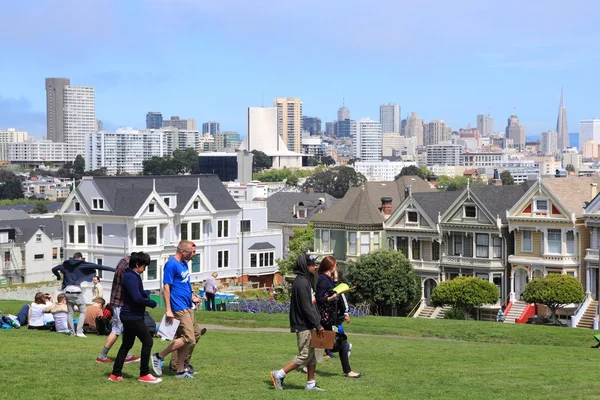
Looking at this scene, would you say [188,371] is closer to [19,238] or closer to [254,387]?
[254,387]

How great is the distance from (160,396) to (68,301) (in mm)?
9127

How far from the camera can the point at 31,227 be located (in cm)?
9062

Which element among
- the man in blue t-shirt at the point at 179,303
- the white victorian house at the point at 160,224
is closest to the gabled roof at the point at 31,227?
the white victorian house at the point at 160,224

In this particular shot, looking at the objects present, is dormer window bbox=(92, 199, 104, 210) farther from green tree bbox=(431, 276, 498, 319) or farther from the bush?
the bush

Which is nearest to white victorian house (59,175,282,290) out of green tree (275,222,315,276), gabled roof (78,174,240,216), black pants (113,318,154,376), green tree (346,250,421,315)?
gabled roof (78,174,240,216)

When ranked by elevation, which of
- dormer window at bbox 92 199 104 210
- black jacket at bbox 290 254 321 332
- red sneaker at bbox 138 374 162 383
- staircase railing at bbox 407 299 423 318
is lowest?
staircase railing at bbox 407 299 423 318

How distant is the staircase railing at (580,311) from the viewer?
50094mm

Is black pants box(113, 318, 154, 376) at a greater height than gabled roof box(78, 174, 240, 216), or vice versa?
gabled roof box(78, 174, 240, 216)

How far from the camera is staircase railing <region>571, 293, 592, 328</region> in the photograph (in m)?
50.1

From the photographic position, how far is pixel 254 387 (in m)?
19.9

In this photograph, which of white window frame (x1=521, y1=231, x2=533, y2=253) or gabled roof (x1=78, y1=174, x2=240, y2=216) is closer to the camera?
white window frame (x1=521, y1=231, x2=533, y2=253)

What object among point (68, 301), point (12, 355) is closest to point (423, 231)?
point (68, 301)

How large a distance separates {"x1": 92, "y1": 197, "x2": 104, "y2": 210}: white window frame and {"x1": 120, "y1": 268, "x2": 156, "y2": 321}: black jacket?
44.8 meters

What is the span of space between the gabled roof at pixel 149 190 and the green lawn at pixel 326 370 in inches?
1250
